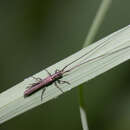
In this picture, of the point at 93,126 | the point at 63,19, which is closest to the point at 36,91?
the point at 93,126

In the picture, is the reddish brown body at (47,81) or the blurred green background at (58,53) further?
the blurred green background at (58,53)

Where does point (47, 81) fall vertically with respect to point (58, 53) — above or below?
below

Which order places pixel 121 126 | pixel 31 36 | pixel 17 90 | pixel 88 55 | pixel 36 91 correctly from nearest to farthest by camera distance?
1. pixel 88 55
2. pixel 17 90
3. pixel 36 91
4. pixel 121 126
5. pixel 31 36

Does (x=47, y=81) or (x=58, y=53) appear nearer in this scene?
(x=47, y=81)

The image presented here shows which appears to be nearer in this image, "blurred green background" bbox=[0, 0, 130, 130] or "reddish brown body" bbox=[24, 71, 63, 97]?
"reddish brown body" bbox=[24, 71, 63, 97]

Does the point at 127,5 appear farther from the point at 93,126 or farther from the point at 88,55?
the point at 88,55

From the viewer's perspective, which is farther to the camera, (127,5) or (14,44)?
(14,44)

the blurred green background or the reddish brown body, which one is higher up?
the blurred green background

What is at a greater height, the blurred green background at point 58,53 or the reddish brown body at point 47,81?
the blurred green background at point 58,53
